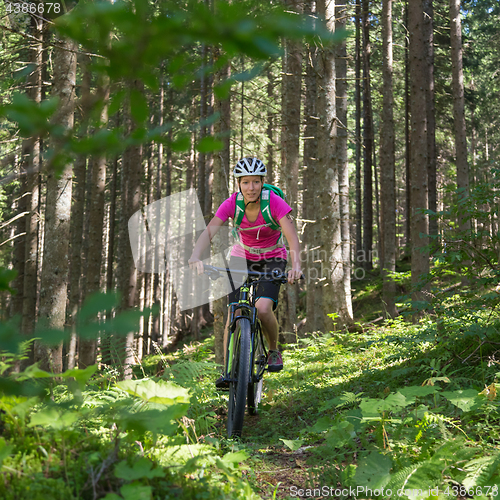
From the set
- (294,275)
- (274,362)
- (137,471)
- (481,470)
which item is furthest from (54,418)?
(274,362)

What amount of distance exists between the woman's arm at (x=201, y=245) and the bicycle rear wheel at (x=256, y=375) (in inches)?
36.8

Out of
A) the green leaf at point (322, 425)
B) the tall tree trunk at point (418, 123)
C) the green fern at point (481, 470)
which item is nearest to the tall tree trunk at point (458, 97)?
the tall tree trunk at point (418, 123)

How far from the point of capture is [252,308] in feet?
13.9

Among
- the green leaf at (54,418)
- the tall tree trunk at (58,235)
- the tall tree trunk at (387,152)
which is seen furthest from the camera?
the tall tree trunk at (387,152)

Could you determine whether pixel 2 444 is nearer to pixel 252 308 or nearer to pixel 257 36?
pixel 257 36

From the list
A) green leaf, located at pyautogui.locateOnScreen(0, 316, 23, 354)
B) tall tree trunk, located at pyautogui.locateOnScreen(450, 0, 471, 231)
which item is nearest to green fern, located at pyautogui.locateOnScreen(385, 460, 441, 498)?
green leaf, located at pyautogui.locateOnScreen(0, 316, 23, 354)

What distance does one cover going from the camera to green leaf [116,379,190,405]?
2414 millimetres

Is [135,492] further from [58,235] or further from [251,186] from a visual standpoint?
[58,235]

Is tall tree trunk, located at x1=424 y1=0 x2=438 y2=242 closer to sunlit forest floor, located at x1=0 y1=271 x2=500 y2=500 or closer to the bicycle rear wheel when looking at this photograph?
the bicycle rear wheel

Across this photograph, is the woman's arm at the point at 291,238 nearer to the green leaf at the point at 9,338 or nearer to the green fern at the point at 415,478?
the green fern at the point at 415,478

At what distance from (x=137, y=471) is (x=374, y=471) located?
131 centimetres

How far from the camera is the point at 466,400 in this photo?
2.68m

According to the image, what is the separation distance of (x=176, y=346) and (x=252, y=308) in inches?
814

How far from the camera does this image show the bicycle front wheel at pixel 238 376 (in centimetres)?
372
